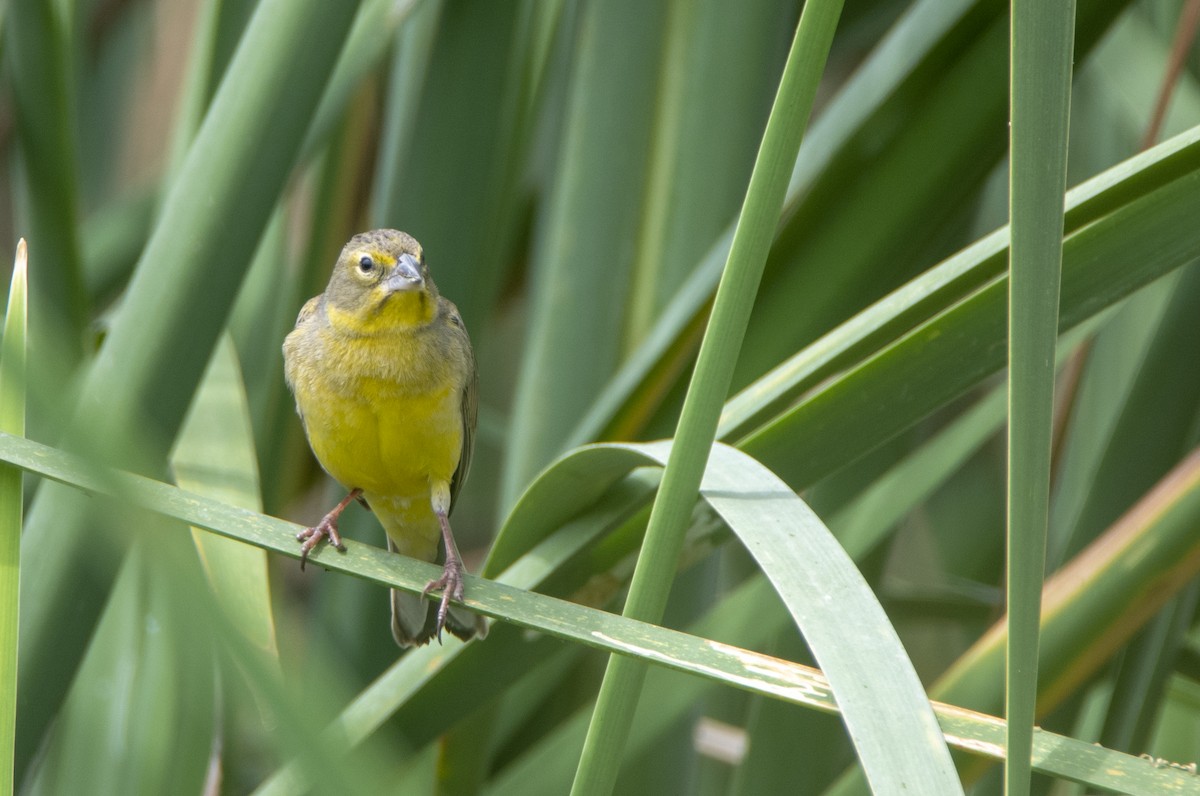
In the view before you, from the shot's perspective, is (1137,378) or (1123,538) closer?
(1123,538)

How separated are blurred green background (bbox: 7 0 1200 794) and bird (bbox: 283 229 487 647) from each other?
3.2 inches

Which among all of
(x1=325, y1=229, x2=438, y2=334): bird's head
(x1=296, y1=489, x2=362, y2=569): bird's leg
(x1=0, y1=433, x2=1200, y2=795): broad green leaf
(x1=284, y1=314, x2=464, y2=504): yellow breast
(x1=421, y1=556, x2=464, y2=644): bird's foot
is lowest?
(x1=0, y1=433, x2=1200, y2=795): broad green leaf

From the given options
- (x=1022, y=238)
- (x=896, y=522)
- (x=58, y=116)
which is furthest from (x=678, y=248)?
(x=1022, y=238)

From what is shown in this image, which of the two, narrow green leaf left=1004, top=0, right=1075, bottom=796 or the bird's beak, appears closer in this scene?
narrow green leaf left=1004, top=0, right=1075, bottom=796

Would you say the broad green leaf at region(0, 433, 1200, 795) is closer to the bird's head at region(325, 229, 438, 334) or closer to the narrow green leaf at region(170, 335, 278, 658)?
the narrow green leaf at region(170, 335, 278, 658)

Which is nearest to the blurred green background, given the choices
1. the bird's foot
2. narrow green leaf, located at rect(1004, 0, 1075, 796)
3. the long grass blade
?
the bird's foot

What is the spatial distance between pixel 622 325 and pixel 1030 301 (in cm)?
134

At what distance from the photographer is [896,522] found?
1.91m

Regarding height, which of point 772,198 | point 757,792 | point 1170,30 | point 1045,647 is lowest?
point 757,792

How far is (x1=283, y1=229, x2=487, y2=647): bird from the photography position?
2188 mm

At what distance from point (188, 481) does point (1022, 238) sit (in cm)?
136

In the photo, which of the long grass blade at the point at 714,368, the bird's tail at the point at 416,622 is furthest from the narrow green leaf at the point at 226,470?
the long grass blade at the point at 714,368

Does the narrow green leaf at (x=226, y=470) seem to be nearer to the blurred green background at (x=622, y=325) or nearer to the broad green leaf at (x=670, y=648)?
the blurred green background at (x=622, y=325)

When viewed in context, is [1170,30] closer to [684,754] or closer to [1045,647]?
[1045,647]
